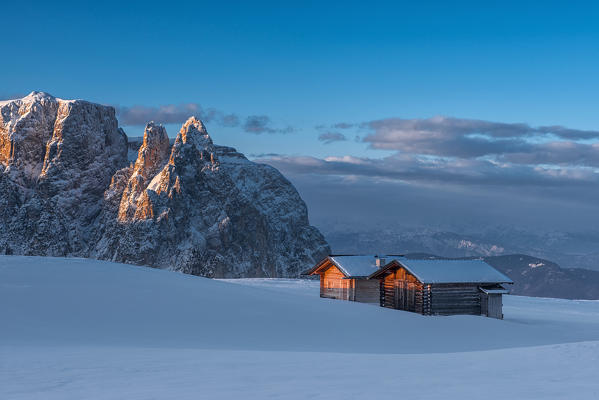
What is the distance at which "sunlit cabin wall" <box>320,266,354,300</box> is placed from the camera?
43031 mm

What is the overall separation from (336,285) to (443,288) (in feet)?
33.8

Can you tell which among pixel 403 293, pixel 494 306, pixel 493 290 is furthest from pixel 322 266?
pixel 494 306

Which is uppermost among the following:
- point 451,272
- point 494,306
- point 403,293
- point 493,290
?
point 451,272

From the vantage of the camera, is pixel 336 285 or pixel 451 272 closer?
pixel 451 272

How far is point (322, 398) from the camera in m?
10.9

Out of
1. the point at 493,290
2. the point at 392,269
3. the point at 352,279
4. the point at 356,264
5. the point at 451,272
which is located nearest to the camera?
the point at 493,290

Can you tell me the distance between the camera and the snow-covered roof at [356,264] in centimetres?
4254

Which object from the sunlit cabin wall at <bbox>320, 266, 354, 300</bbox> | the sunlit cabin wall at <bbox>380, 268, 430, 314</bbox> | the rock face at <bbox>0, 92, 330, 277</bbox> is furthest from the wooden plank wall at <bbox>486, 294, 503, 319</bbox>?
the rock face at <bbox>0, 92, 330, 277</bbox>

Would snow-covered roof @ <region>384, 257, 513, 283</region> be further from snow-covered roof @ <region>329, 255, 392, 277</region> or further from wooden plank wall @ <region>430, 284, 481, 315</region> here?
snow-covered roof @ <region>329, 255, 392, 277</region>

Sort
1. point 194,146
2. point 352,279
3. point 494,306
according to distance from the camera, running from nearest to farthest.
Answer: point 494,306, point 352,279, point 194,146

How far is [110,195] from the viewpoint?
170m

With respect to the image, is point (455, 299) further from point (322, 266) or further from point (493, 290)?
point (322, 266)

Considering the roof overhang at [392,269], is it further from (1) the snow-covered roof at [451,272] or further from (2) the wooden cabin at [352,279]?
(2) the wooden cabin at [352,279]

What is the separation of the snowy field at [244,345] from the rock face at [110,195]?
122403 mm
